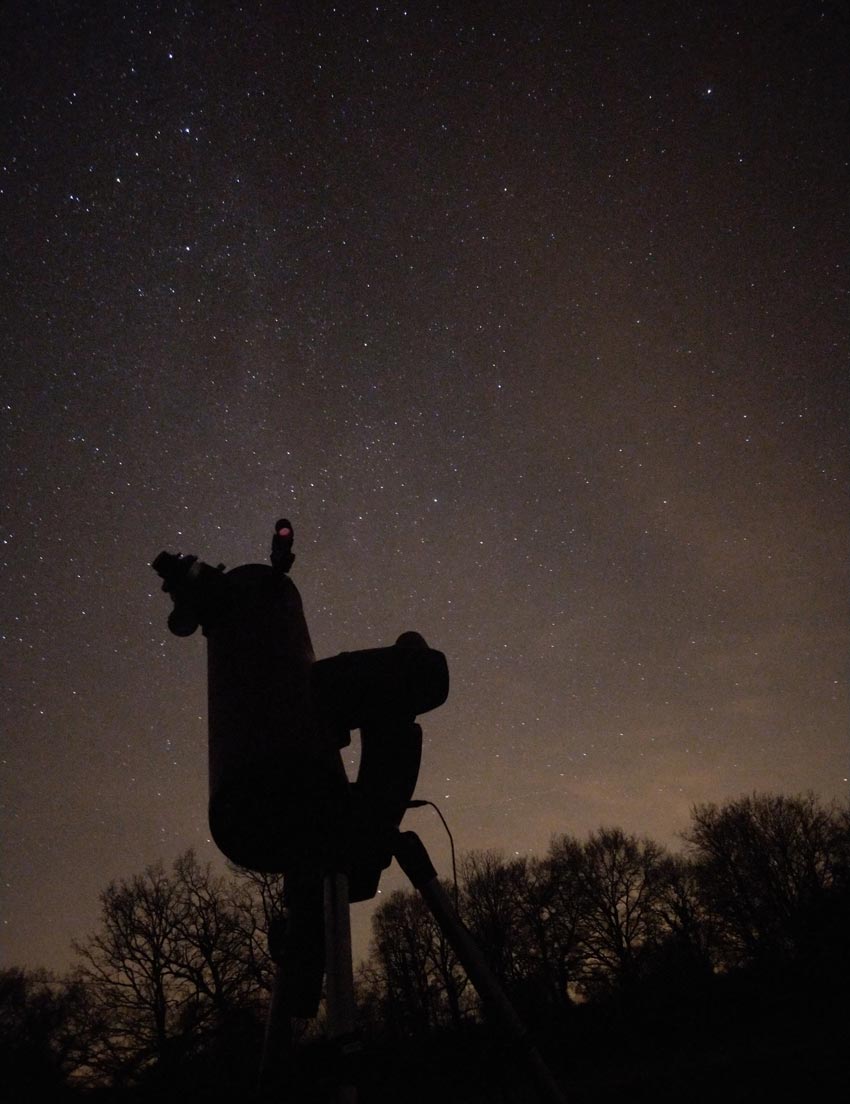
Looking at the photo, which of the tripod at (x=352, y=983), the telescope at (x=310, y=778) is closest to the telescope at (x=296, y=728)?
the telescope at (x=310, y=778)

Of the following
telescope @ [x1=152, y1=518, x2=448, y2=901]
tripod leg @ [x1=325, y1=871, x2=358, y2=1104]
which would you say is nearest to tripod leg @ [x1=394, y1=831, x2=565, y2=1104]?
telescope @ [x1=152, y1=518, x2=448, y2=901]

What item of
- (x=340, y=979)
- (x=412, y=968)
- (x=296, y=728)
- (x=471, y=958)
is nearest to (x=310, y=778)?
(x=296, y=728)

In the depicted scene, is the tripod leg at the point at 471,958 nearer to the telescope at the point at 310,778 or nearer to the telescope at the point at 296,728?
the telescope at the point at 310,778

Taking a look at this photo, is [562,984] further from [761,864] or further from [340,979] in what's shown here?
[340,979]

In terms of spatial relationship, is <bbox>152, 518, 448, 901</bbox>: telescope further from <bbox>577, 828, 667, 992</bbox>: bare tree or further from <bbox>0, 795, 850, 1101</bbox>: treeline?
<bbox>577, 828, 667, 992</bbox>: bare tree

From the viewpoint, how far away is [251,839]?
2.63 m

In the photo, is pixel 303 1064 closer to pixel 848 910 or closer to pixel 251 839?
pixel 251 839

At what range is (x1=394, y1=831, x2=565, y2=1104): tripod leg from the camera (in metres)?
2.13

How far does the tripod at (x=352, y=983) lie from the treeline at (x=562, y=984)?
194 mm

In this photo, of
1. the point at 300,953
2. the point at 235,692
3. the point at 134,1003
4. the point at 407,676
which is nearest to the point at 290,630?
the point at 235,692

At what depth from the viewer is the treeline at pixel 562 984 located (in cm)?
861

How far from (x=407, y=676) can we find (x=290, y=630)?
63 centimetres

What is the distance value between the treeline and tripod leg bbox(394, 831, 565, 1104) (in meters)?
0.19

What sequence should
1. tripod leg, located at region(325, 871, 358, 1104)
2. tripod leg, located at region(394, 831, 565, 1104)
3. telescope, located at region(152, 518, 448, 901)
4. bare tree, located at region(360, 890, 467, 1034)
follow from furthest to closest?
1. bare tree, located at region(360, 890, 467, 1034)
2. telescope, located at region(152, 518, 448, 901)
3. tripod leg, located at region(394, 831, 565, 1104)
4. tripod leg, located at region(325, 871, 358, 1104)
